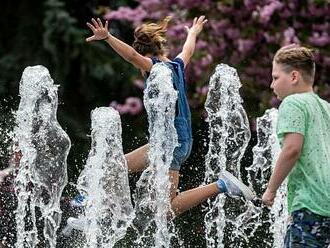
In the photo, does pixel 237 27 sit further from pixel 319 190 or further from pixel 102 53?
pixel 319 190

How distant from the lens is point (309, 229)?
13.3ft

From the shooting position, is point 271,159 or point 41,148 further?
point 271,159

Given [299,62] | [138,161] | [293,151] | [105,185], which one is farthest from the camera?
[138,161]

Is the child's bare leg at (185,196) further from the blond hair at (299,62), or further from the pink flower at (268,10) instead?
the pink flower at (268,10)

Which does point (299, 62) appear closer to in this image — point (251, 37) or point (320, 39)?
point (320, 39)

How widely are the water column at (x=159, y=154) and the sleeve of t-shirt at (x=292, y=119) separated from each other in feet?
5.09

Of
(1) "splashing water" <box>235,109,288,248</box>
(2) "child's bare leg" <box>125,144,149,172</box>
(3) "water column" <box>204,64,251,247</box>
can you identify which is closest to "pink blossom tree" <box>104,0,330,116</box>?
(1) "splashing water" <box>235,109,288,248</box>

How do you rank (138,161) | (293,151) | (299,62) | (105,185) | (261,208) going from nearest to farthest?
(293,151), (299,62), (105,185), (138,161), (261,208)

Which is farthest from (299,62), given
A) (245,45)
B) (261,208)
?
(245,45)

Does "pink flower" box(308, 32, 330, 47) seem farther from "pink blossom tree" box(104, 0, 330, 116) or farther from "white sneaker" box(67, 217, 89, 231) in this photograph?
"white sneaker" box(67, 217, 89, 231)

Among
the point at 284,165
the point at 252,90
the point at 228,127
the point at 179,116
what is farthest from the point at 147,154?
the point at 252,90

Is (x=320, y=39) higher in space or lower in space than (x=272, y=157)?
higher

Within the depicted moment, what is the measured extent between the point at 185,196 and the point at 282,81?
1.56m

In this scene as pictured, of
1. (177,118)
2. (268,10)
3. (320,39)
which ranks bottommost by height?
(177,118)
